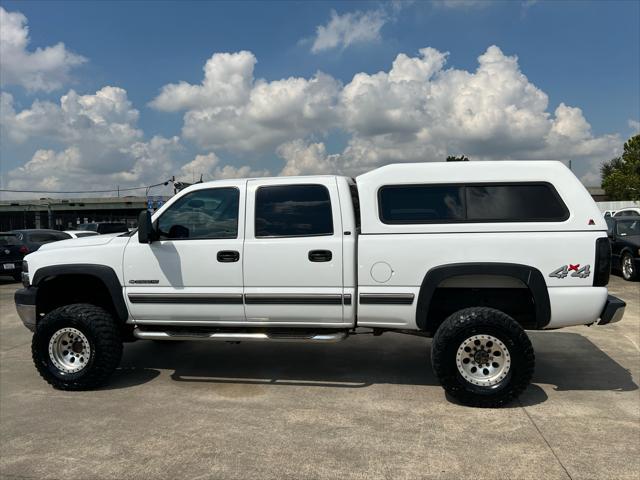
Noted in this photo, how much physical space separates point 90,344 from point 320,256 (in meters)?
2.49

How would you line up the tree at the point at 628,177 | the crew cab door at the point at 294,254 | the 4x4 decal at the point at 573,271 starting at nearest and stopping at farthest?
the 4x4 decal at the point at 573,271, the crew cab door at the point at 294,254, the tree at the point at 628,177

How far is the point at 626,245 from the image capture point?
484 inches

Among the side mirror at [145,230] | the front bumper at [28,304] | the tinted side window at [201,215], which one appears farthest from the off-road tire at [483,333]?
the front bumper at [28,304]

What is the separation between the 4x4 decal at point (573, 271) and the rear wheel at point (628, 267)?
365 inches

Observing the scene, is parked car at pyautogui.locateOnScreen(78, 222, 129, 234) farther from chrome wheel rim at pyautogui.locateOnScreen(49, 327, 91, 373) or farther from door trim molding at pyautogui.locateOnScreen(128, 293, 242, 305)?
door trim molding at pyautogui.locateOnScreen(128, 293, 242, 305)

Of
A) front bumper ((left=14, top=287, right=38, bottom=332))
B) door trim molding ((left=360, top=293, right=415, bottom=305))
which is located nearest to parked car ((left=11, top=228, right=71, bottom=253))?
front bumper ((left=14, top=287, right=38, bottom=332))

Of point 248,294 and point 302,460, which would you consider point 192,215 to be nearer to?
point 248,294

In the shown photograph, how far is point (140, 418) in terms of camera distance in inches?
168

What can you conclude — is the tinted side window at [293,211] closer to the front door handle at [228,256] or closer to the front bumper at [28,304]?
the front door handle at [228,256]

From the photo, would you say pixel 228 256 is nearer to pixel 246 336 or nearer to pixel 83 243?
pixel 246 336

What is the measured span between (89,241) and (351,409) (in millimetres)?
3153

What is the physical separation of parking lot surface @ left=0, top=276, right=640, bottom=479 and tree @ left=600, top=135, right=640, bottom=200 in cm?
4097

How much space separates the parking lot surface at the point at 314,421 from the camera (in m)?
3.41

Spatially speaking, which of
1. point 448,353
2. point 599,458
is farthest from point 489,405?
point 599,458
